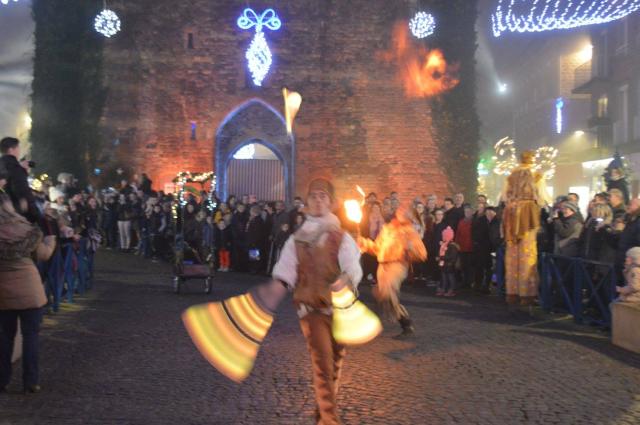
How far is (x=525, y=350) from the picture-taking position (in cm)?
888

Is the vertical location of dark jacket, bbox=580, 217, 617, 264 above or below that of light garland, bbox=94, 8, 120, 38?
below

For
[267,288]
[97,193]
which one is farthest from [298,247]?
[97,193]

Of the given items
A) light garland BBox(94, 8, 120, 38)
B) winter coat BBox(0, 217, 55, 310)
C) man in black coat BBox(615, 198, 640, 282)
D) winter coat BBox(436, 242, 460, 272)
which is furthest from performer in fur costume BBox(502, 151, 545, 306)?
light garland BBox(94, 8, 120, 38)

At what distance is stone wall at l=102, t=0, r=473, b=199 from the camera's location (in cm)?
2683

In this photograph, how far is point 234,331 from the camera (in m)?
6.05

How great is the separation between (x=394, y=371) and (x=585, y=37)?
38.7 meters

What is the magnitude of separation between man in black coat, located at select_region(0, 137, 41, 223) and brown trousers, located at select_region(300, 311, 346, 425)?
3.10m

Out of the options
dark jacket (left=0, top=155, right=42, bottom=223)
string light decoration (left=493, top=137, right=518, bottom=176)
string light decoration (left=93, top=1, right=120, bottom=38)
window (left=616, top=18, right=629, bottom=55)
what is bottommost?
dark jacket (left=0, top=155, right=42, bottom=223)

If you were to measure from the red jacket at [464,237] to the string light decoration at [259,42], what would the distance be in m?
13.7

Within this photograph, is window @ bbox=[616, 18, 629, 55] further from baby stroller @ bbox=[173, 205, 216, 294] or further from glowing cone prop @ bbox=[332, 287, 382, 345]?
glowing cone prop @ bbox=[332, 287, 382, 345]

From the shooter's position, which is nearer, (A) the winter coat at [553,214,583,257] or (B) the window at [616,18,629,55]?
(A) the winter coat at [553,214,583,257]

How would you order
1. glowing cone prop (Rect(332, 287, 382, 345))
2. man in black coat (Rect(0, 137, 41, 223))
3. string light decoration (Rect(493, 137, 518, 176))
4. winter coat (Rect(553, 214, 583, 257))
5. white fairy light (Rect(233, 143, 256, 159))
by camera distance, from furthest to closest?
1. white fairy light (Rect(233, 143, 256, 159))
2. string light decoration (Rect(493, 137, 518, 176))
3. winter coat (Rect(553, 214, 583, 257))
4. man in black coat (Rect(0, 137, 41, 223))
5. glowing cone prop (Rect(332, 287, 382, 345))

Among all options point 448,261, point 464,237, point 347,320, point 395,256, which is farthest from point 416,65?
point 347,320

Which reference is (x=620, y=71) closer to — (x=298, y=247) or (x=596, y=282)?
(x=596, y=282)
